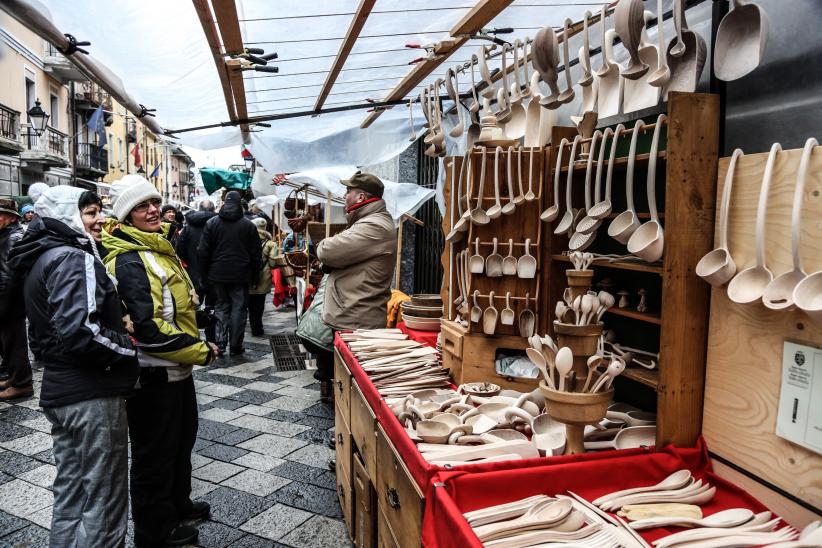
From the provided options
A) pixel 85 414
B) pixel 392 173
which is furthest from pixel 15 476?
pixel 392 173

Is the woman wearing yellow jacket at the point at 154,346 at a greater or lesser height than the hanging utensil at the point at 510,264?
lesser

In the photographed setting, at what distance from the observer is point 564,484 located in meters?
1.48

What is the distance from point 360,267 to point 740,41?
104 inches

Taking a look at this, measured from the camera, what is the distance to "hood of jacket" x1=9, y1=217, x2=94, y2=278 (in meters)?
2.26

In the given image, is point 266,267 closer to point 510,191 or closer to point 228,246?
point 228,246

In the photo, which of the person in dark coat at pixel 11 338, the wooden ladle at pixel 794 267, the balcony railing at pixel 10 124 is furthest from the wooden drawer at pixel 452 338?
the balcony railing at pixel 10 124

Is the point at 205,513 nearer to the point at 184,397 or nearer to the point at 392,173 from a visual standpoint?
the point at 184,397

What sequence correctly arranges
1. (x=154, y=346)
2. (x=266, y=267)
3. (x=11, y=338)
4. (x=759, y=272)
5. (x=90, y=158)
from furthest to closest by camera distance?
(x=90, y=158)
(x=266, y=267)
(x=11, y=338)
(x=154, y=346)
(x=759, y=272)

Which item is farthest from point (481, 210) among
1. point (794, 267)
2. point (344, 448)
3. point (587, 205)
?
point (344, 448)

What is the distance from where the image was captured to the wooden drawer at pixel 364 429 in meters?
2.16

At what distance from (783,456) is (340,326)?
2.83 meters

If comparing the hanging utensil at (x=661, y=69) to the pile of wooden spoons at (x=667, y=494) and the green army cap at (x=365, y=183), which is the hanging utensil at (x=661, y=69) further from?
the green army cap at (x=365, y=183)

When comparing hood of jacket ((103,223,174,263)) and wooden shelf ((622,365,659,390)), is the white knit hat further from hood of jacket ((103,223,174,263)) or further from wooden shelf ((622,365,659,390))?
wooden shelf ((622,365,659,390))

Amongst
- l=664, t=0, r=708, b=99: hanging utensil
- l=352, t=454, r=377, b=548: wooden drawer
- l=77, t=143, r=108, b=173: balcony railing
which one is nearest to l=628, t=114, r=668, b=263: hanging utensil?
l=664, t=0, r=708, b=99: hanging utensil
